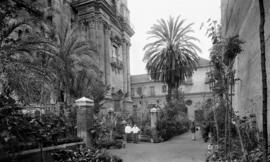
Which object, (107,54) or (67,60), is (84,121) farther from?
(107,54)

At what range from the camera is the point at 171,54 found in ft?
69.5

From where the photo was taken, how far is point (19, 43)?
7828 mm

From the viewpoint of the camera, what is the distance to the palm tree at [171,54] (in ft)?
69.3

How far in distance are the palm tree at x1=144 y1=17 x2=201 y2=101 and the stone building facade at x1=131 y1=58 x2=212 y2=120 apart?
36.2 feet

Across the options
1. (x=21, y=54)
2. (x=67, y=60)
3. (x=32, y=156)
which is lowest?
(x=32, y=156)

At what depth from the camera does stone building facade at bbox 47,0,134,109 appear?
22141mm

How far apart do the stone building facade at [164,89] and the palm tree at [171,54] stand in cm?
1103

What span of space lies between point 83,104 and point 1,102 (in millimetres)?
3986

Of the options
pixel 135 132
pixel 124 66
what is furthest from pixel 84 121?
pixel 124 66

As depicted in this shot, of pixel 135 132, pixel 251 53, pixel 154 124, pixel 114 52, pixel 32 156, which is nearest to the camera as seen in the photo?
pixel 32 156

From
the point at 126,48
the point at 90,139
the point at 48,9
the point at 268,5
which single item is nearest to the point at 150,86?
the point at 126,48

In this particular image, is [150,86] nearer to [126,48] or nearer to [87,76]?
[126,48]

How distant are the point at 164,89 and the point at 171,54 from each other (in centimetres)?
1747

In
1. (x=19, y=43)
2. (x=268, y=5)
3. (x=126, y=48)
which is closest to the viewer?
(x=268, y=5)
